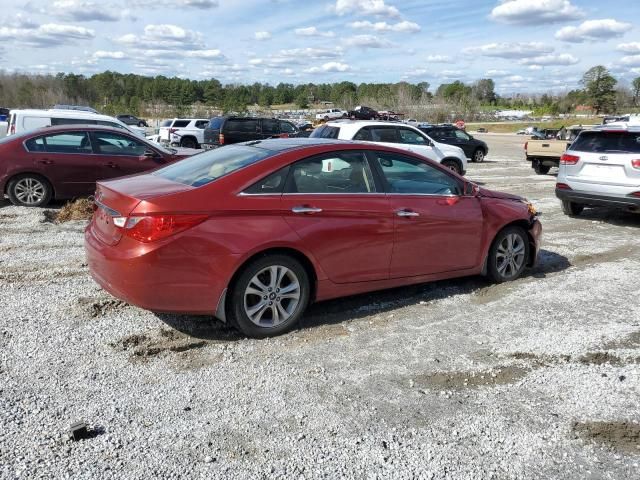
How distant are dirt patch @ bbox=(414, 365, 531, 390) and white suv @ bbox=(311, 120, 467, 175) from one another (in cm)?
958

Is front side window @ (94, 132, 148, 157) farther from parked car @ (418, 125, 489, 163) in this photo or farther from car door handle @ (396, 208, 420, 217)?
parked car @ (418, 125, 489, 163)

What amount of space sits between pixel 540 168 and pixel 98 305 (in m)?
16.7

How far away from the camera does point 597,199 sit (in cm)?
984

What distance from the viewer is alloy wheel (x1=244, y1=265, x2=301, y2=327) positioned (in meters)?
4.61

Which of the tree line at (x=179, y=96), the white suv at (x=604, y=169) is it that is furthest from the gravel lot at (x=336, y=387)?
the tree line at (x=179, y=96)

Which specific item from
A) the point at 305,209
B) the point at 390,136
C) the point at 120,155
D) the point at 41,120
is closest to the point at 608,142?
the point at 390,136

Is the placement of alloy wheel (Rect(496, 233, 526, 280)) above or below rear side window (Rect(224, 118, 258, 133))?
below

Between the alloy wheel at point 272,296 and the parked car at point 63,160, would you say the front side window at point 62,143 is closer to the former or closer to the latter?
the parked car at point 63,160

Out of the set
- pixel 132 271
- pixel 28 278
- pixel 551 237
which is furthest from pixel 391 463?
pixel 551 237

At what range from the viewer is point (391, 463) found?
124 inches

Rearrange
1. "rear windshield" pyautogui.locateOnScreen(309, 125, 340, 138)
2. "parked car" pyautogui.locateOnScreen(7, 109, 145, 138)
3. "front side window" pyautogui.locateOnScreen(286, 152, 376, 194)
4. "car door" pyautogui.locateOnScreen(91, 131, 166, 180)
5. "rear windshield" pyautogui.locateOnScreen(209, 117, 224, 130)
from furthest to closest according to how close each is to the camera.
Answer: "rear windshield" pyautogui.locateOnScreen(209, 117, 224, 130), "rear windshield" pyautogui.locateOnScreen(309, 125, 340, 138), "parked car" pyautogui.locateOnScreen(7, 109, 145, 138), "car door" pyautogui.locateOnScreen(91, 131, 166, 180), "front side window" pyautogui.locateOnScreen(286, 152, 376, 194)

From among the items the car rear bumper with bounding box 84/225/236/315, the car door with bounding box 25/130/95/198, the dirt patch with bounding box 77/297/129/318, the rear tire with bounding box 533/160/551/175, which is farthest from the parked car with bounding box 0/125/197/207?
the rear tire with bounding box 533/160/551/175

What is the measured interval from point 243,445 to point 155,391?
0.87 metres

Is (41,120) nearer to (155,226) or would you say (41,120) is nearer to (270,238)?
(155,226)
